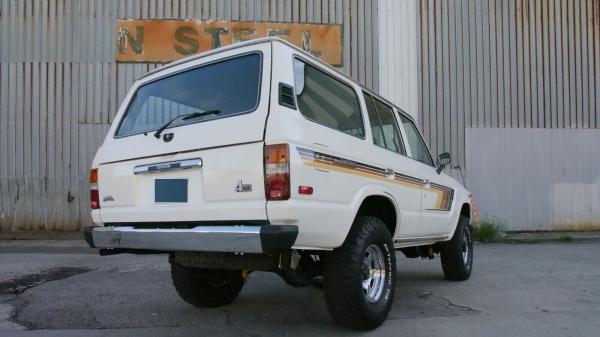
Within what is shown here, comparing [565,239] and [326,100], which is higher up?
[326,100]

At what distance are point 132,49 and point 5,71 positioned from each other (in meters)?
2.96

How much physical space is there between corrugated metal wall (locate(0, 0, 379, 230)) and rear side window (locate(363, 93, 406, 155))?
26.9ft

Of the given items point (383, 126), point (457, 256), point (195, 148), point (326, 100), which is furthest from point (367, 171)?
point (457, 256)

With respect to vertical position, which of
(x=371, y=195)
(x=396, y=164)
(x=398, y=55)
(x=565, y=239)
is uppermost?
(x=398, y=55)

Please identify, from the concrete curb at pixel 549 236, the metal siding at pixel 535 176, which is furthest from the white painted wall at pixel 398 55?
the concrete curb at pixel 549 236

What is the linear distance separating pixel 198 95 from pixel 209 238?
1231 millimetres

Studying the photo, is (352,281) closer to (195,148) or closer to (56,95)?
(195,148)

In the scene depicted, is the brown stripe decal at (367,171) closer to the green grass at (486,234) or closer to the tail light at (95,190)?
the tail light at (95,190)

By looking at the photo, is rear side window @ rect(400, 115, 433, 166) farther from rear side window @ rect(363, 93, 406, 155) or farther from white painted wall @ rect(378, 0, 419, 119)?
white painted wall @ rect(378, 0, 419, 119)

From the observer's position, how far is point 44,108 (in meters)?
11.8

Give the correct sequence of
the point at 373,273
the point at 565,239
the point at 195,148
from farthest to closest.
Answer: the point at 565,239 < the point at 373,273 < the point at 195,148

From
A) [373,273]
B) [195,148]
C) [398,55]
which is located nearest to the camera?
[195,148]

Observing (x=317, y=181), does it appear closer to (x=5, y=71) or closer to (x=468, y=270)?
(x=468, y=270)

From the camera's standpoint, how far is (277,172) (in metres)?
3.19
